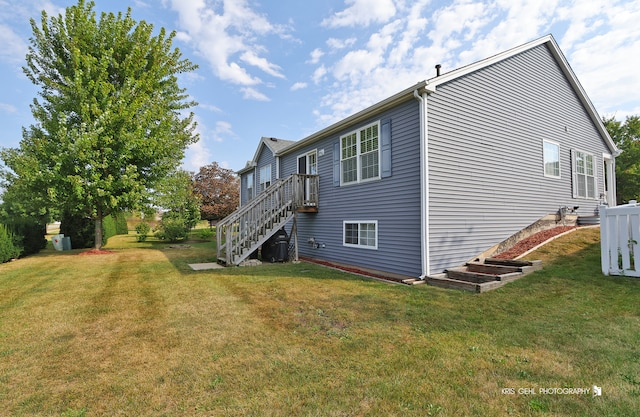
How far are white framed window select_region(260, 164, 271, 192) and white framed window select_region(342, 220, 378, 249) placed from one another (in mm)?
6249

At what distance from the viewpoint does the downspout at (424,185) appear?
23.7ft

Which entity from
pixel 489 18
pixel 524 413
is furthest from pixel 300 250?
pixel 524 413

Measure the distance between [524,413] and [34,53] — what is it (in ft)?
63.1

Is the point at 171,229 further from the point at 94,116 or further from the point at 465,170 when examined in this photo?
the point at 465,170

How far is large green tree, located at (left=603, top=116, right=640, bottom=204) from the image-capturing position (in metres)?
20.0

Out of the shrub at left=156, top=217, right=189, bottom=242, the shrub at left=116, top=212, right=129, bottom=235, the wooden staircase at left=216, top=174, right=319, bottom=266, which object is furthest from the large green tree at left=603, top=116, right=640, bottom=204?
the shrub at left=116, top=212, right=129, bottom=235

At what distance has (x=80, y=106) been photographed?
1188cm

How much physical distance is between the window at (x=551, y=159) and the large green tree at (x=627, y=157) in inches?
561

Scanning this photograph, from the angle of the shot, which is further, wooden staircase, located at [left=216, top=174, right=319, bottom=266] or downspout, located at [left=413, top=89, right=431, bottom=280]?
wooden staircase, located at [left=216, top=174, right=319, bottom=266]

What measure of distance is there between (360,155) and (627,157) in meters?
23.0

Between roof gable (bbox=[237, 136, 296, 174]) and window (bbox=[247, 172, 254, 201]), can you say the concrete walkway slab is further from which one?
window (bbox=[247, 172, 254, 201])

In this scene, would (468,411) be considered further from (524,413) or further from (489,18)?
(489,18)

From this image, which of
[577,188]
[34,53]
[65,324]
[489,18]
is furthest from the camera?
[34,53]

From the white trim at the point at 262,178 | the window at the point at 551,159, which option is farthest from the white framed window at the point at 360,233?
the window at the point at 551,159
